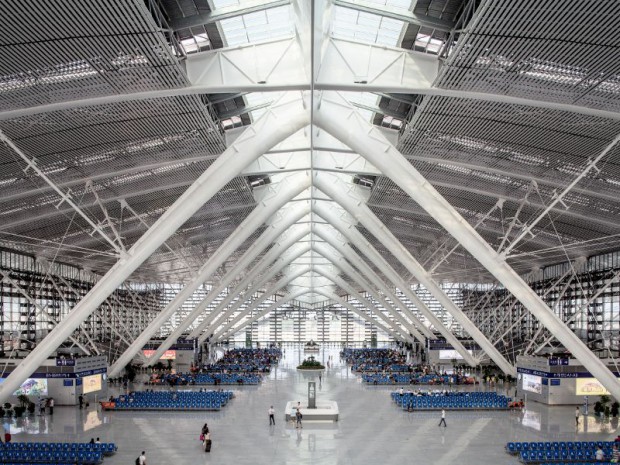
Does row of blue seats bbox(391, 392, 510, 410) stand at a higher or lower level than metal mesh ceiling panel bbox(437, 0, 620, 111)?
lower

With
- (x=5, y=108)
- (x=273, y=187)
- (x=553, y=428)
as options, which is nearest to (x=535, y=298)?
(x=553, y=428)

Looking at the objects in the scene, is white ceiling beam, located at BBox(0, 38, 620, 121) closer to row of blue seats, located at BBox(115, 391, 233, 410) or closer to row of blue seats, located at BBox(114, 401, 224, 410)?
row of blue seats, located at BBox(114, 401, 224, 410)

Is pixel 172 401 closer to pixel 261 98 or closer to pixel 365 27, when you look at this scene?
pixel 261 98

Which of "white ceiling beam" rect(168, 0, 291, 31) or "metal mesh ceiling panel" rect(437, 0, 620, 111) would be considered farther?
"white ceiling beam" rect(168, 0, 291, 31)

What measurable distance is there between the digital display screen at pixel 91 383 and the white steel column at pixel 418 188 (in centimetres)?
2233

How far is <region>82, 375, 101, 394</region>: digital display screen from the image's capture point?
119 ft

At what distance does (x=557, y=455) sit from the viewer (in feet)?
71.3

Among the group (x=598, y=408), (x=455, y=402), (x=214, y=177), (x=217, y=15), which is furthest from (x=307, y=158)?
(x=598, y=408)

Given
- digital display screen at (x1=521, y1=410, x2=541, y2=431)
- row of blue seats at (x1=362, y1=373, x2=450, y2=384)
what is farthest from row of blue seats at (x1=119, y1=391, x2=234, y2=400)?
row of blue seats at (x1=362, y1=373, x2=450, y2=384)

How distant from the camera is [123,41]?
14.5 m

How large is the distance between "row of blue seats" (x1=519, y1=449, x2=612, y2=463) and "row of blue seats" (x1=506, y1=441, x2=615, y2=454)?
9.9 inches

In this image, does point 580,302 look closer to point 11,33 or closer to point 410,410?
point 410,410

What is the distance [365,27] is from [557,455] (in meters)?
15.0

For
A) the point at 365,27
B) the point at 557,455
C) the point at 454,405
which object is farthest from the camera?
the point at 454,405
